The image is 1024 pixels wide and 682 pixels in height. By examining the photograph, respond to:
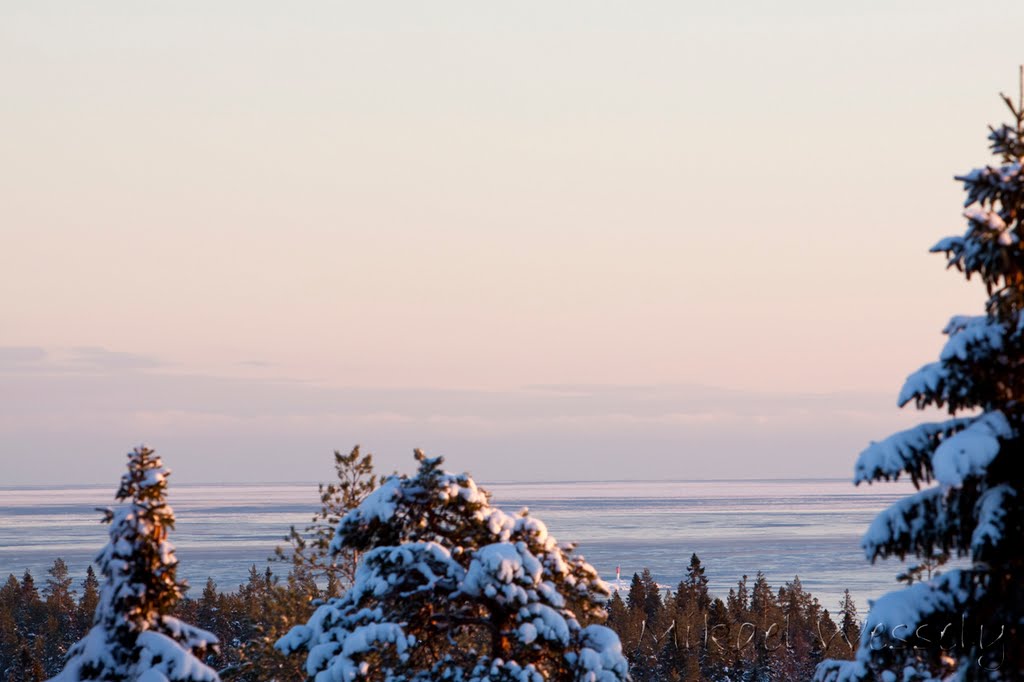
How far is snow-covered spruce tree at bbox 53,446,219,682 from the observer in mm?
17203

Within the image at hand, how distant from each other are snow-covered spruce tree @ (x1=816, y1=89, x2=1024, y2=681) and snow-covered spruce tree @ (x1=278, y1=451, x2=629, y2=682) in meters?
6.64

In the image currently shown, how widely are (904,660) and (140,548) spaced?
9.57 metres

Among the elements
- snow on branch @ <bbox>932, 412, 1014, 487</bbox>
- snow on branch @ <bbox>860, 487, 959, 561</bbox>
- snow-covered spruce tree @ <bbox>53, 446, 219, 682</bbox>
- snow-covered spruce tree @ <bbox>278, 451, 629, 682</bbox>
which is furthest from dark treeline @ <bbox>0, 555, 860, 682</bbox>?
snow on branch @ <bbox>932, 412, 1014, 487</bbox>

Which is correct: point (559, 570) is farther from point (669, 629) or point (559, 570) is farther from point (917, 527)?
point (669, 629)

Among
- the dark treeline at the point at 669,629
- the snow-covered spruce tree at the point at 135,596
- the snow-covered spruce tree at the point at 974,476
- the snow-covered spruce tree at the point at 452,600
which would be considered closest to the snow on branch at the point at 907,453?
the snow-covered spruce tree at the point at 974,476

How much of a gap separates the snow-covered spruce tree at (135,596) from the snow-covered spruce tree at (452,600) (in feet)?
7.00

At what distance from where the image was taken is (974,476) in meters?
11.2

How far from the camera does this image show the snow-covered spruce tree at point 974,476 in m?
11.1

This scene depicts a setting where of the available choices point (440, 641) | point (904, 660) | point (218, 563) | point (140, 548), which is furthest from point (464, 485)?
point (218, 563)

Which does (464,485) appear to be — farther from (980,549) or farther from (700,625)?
(700,625)

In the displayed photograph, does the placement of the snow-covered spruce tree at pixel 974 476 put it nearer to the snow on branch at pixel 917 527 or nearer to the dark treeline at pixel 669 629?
the snow on branch at pixel 917 527

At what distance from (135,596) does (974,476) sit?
10.8 metres

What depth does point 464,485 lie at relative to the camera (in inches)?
781

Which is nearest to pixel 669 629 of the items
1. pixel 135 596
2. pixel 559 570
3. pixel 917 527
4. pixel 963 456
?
pixel 559 570
